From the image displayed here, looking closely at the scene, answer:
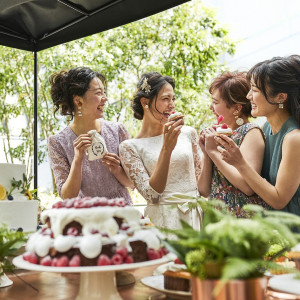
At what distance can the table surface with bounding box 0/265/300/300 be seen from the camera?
1.25 m

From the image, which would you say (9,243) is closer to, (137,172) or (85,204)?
(85,204)

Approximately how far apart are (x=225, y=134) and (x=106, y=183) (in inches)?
33.2

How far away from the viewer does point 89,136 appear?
2615 mm

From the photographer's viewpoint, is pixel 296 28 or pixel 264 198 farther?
pixel 296 28

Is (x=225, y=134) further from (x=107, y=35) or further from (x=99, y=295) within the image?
(x=107, y=35)

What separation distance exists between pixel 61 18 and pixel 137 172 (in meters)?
1.26

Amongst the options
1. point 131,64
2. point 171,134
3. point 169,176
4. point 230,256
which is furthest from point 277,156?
point 131,64

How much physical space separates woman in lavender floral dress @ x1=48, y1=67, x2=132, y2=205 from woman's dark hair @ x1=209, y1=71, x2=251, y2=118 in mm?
710

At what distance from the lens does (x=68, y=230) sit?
1.17 m

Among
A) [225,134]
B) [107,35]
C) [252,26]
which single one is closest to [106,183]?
[225,134]

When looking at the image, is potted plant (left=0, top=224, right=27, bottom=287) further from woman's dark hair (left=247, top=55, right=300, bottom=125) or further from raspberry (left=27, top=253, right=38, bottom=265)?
woman's dark hair (left=247, top=55, right=300, bottom=125)

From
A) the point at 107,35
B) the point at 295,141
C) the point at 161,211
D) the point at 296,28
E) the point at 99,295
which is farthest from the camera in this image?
the point at 107,35

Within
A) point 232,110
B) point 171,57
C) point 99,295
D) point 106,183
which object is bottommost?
point 99,295

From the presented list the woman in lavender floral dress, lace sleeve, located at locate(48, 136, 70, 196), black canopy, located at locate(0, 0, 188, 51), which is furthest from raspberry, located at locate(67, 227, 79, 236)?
black canopy, located at locate(0, 0, 188, 51)
